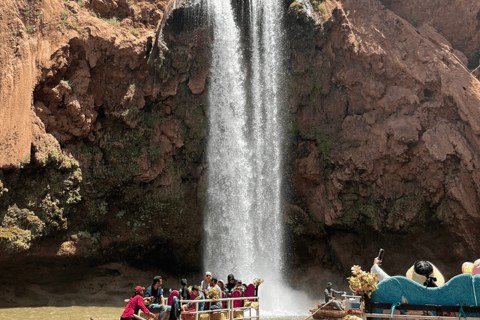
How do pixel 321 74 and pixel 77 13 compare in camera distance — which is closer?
pixel 77 13

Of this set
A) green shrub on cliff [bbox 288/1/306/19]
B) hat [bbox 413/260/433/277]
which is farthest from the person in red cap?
green shrub on cliff [bbox 288/1/306/19]

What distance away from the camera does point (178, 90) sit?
26.4m

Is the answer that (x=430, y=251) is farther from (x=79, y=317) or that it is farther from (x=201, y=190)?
(x=79, y=317)

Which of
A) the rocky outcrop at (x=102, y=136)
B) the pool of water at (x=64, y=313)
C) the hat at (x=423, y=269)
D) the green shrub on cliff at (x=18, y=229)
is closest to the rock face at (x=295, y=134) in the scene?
the rocky outcrop at (x=102, y=136)

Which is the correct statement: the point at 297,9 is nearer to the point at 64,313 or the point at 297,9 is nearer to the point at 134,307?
the point at 64,313

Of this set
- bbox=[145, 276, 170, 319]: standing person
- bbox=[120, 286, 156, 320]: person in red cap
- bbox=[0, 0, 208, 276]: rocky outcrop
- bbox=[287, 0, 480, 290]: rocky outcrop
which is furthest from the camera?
bbox=[287, 0, 480, 290]: rocky outcrop

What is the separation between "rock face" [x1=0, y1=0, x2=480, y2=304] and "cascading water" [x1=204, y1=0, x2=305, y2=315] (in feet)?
2.57

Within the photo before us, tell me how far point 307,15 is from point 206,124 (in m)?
8.26

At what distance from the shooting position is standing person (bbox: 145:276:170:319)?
34.9ft

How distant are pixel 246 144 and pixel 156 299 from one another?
54.5 feet

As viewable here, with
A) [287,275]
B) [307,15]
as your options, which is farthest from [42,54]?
[287,275]

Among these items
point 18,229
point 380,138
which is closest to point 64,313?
point 18,229

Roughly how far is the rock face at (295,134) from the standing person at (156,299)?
39.9 feet

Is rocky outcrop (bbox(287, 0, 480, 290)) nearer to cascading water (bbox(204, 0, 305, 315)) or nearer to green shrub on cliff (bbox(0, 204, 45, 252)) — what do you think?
cascading water (bbox(204, 0, 305, 315))
